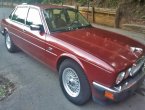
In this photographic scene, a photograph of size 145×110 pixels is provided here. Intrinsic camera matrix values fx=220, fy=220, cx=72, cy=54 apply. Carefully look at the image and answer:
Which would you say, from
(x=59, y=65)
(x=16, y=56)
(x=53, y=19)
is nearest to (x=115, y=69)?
(x=59, y=65)

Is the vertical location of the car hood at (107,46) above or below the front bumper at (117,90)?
above

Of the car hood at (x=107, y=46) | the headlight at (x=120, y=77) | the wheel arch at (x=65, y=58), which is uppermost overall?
the car hood at (x=107, y=46)

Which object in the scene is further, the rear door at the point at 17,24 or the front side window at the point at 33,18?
the rear door at the point at 17,24

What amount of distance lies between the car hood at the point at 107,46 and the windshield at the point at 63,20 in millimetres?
226

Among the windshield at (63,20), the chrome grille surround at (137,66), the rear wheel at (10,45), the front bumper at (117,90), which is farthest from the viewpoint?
the rear wheel at (10,45)

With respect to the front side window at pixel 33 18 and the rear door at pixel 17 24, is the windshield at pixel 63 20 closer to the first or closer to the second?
the front side window at pixel 33 18

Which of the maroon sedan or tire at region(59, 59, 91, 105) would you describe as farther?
tire at region(59, 59, 91, 105)

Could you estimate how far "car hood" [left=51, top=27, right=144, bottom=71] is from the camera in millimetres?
3391

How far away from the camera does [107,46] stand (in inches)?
151

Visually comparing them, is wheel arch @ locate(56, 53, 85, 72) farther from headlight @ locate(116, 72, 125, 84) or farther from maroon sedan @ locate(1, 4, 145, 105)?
headlight @ locate(116, 72, 125, 84)

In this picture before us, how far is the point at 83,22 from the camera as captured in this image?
5137 mm

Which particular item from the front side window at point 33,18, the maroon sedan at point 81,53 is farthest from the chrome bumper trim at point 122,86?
the front side window at point 33,18

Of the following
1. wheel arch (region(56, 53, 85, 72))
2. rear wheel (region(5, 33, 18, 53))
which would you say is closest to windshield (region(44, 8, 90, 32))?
wheel arch (region(56, 53, 85, 72))

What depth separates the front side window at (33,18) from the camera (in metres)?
4.82
